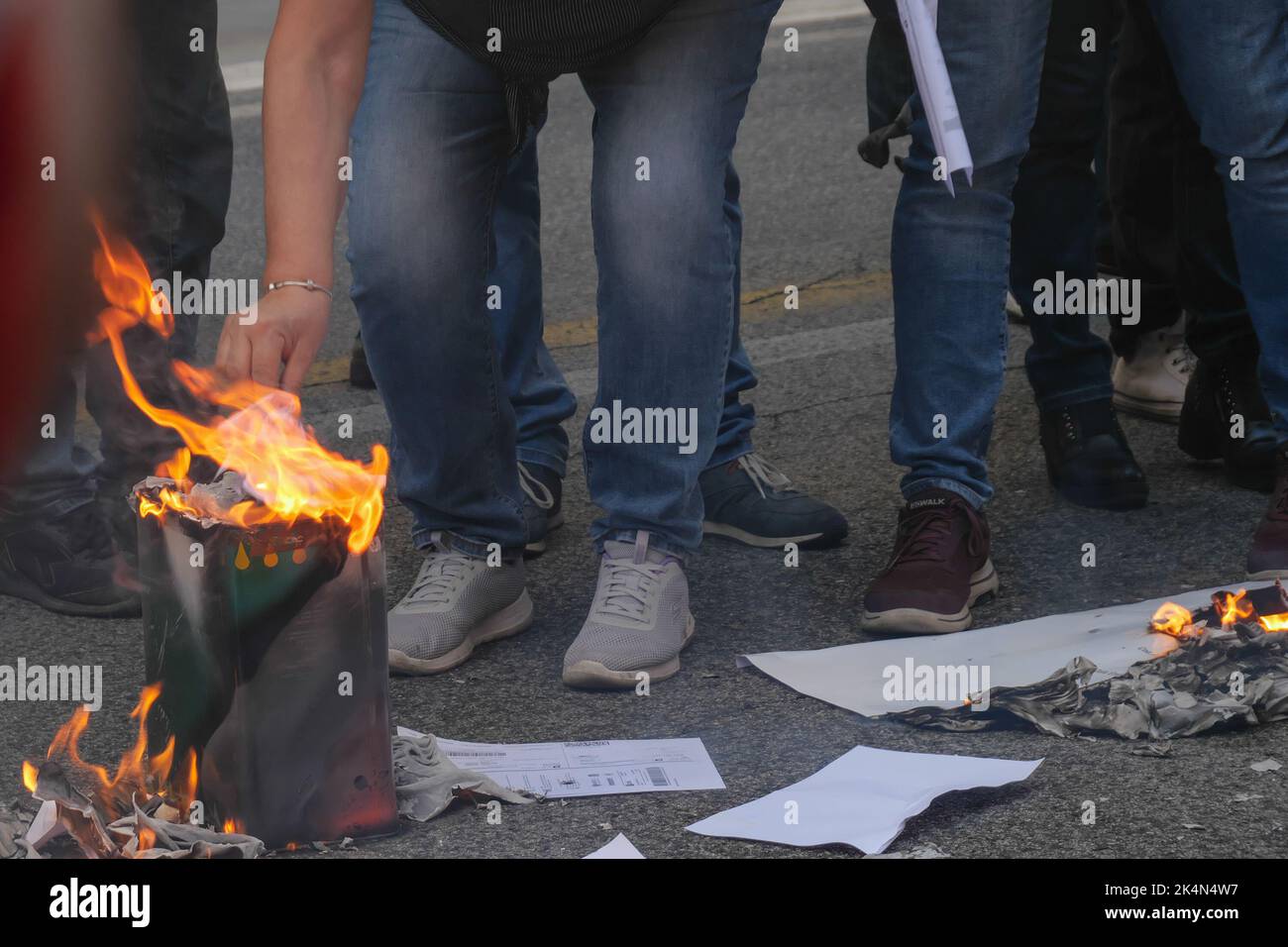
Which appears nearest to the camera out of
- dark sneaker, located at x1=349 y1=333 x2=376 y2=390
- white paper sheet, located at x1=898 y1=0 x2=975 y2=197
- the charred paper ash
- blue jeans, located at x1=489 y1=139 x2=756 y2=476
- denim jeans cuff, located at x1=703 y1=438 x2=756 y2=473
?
the charred paper ash

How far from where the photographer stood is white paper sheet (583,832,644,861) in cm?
217

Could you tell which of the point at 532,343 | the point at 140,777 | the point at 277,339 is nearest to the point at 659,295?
the point at 532,343

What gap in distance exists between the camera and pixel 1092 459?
3.49m

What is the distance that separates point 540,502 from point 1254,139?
140 centimetres

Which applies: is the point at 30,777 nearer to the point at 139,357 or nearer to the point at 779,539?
the point at 139,357

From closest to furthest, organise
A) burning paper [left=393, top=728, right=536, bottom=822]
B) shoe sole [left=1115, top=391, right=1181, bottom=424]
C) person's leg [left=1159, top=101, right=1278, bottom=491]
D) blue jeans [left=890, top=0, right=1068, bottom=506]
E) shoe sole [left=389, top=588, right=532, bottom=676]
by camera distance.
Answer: burning paper [left=393, top=728, right=536, bottom=822]
shoe sole [left=389, top=588, right=532, bottom=676]
blue jeans [left=890, top=0, right=1068, bottom=506]
person's leg [left=1159, top=101, right=1278, bottom=491]
shoe sole [left=1115, top=391, right=1181, bottom=424]

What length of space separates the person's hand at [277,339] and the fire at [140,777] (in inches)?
16.7

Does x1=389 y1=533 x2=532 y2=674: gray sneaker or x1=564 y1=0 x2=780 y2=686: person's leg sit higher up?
x1=564 y1=0 x2=780 y2=686: person's leg

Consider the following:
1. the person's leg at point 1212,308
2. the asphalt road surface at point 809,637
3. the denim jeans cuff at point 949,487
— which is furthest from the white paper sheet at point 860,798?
the person's leg at point 1212,308

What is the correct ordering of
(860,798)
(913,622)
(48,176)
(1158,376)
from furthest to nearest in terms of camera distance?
(1158,376)
(48,176)
(913,622)
(860,798)

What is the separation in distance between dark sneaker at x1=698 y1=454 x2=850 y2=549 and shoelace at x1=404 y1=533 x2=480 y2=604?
0.60m

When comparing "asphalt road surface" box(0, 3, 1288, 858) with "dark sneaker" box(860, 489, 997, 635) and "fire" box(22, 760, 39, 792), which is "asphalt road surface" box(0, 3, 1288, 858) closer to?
"dark sneaker" box(860, 489, 997, 635)

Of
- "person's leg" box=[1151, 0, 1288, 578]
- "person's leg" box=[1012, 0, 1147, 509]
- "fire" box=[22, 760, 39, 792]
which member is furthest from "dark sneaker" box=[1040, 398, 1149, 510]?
"fire" box=[22, 760, 39, 792]

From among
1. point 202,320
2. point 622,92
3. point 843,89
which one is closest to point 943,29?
point 622,92
